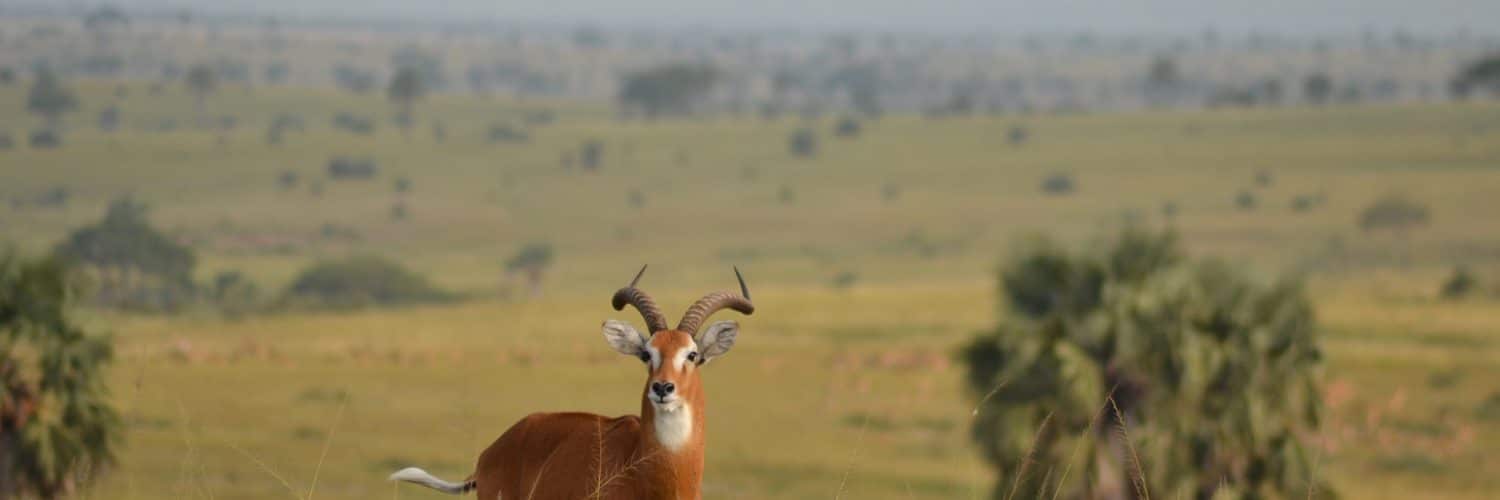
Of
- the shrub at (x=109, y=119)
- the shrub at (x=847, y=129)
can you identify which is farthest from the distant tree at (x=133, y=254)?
the shrub at (x=847, y=129)

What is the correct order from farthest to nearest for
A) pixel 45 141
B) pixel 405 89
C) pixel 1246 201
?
pixel 405 89 → pixel 45 141 → pixel 1246 201

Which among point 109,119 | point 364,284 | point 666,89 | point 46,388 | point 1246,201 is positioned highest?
point 46,388

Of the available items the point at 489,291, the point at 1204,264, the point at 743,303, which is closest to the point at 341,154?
the point at 489,291

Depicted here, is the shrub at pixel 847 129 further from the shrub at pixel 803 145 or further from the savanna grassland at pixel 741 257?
the shrub at pixel 803 145

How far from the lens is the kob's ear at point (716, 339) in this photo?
28.5ft

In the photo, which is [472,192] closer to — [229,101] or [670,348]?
[229,101]

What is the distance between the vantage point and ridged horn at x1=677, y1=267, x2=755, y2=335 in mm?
8617

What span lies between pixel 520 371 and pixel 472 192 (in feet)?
252

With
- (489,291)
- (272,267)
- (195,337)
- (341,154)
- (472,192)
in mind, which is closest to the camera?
(195,337)

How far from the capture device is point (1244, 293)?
28500mm

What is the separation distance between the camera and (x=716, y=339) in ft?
28.8

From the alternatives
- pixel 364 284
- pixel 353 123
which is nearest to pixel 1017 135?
pixel 353 123

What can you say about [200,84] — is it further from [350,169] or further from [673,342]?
[673,342]

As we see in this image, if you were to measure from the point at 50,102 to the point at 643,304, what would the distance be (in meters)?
155
